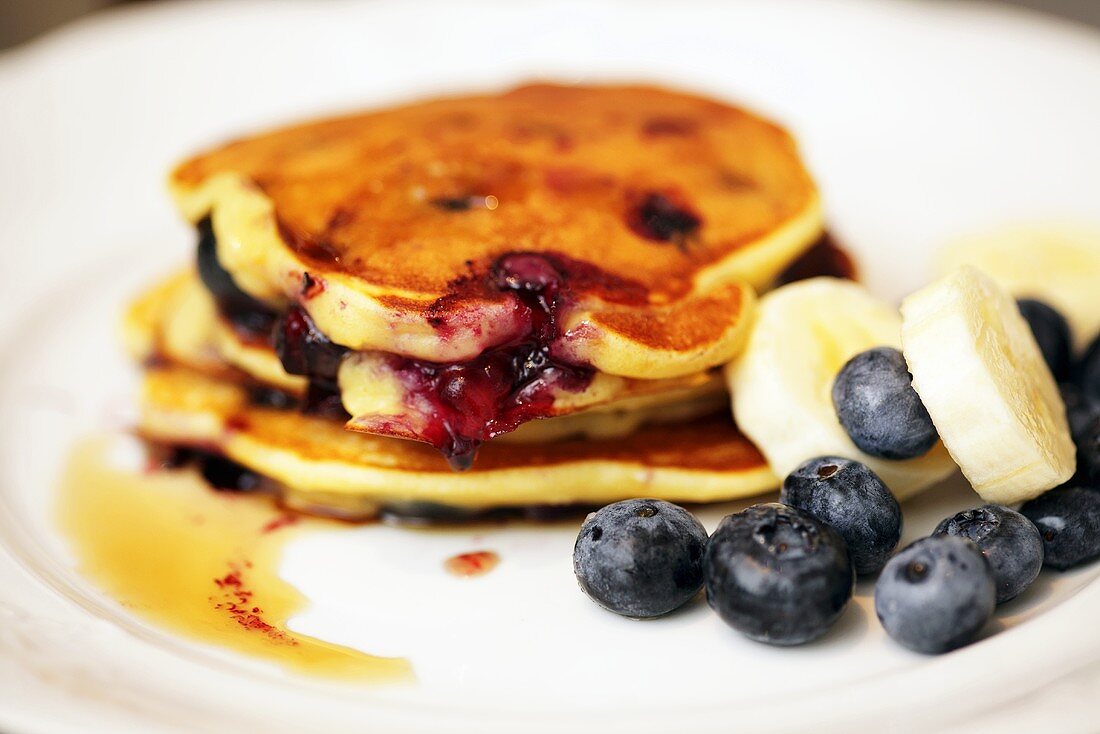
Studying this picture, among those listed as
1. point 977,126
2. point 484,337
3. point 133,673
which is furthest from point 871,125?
point 133,673

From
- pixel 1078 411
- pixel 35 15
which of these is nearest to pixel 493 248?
pixel 1078 411

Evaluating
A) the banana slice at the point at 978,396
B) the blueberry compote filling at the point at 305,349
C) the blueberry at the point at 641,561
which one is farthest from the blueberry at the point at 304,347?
the banana slice at the point at 978,396

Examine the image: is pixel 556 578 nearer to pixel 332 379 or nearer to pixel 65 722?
pixel 332 379

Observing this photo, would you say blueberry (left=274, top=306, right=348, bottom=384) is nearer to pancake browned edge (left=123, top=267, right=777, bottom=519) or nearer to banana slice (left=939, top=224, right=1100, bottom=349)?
pancake browned edge (left=123, top=267, right=777, bottom=519)

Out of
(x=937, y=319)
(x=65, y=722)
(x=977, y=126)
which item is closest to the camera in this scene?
(x=65, y=722)

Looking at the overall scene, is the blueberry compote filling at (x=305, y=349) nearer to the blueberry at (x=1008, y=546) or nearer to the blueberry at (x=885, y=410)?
the blueberry at (x=885, y=410)

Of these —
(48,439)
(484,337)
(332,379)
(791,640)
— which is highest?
(484,337)

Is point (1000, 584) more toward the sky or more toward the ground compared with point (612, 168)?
more toward the ground
